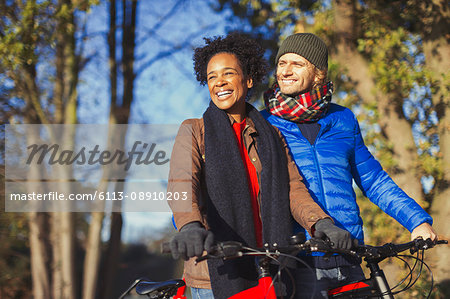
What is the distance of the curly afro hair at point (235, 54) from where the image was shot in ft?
8.87

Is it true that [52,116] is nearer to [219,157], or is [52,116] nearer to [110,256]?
[110,256]

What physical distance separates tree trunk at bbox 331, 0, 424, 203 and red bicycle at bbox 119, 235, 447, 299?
4.06 m

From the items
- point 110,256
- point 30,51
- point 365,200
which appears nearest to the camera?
point 30,51

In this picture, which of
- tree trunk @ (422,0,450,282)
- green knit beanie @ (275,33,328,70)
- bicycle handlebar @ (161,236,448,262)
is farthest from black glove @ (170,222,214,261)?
tree trunk @ (422,0,450,282)

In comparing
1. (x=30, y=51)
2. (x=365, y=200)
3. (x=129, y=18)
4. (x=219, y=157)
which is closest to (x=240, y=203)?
(x=219, y=157)

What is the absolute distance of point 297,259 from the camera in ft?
6.48

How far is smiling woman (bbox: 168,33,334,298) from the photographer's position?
2.18 meters

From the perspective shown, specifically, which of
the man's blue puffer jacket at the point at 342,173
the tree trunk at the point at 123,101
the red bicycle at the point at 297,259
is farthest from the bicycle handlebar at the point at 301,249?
A: the tree trunk at the point at 123,101

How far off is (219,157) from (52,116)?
5.57 m

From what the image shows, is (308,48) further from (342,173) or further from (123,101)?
(123,101)

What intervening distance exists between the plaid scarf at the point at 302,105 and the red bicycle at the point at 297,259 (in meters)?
0.77

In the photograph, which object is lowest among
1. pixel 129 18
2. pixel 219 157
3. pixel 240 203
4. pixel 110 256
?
pixel 240 203

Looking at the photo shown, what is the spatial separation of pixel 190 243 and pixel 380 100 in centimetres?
553

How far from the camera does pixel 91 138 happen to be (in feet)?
24.1
